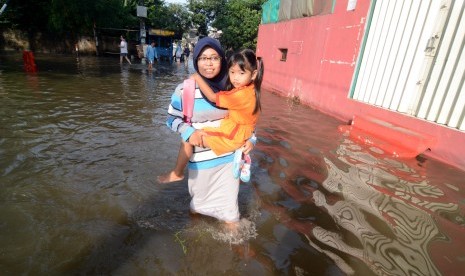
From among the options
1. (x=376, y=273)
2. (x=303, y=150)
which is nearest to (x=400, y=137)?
(x=303, y=150)

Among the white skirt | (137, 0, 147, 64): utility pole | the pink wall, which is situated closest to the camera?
the white skirt

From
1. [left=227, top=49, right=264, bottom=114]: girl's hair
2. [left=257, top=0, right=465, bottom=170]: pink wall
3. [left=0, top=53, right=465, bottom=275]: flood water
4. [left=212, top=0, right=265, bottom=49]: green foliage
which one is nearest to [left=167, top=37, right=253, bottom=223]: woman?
[left=227, top=49, right=264, bottom=114]: girl's hair

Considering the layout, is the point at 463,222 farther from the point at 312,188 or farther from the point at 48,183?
the point at 48,183

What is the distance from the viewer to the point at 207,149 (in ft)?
7.89

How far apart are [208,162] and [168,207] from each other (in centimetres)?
105

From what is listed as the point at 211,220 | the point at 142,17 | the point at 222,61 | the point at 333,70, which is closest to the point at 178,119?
the point at 222,61

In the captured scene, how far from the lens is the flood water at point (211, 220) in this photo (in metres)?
2.38

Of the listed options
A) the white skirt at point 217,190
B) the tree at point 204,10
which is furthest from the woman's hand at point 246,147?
the tree at point 204,10

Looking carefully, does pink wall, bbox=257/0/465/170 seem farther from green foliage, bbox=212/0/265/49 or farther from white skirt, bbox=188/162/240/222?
green foliage, bbox=212/0/265/49

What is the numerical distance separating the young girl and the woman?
5cm

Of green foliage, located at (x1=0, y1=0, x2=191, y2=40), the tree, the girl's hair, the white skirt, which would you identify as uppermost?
the tree

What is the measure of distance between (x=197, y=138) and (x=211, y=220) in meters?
1.10

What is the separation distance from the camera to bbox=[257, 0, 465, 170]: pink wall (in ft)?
16.7

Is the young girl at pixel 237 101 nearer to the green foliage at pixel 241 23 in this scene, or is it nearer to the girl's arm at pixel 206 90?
the girl's arm at pixel 206 90
